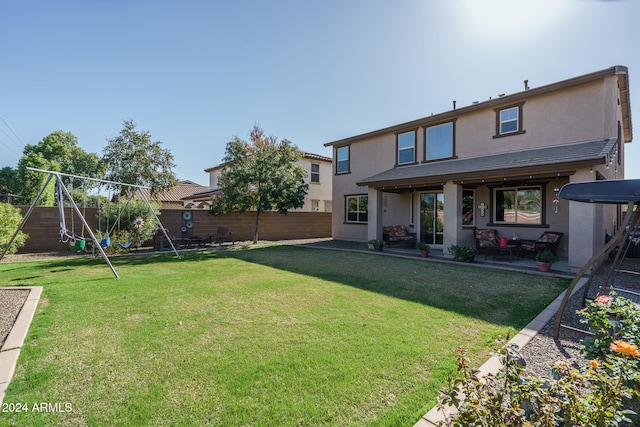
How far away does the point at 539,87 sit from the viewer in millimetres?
10359

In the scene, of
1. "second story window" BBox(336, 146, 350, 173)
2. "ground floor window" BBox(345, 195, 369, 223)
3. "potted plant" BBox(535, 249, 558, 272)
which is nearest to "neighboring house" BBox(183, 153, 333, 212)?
"second story window" BBox(336, 146, 350, 173)

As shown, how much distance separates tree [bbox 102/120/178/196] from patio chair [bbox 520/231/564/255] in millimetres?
20324

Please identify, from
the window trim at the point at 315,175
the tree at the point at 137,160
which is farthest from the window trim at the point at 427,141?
the tree at the point at 137,160

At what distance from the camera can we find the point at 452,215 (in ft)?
35.2

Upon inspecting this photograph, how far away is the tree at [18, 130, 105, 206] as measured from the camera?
2922cm

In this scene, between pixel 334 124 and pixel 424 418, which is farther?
pixel 334 124

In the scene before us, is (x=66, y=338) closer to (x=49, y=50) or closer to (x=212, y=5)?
(x=212, y=5)

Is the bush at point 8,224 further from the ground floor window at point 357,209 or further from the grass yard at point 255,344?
the ground floor window at point 357,209

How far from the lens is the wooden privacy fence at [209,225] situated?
11.9 metres

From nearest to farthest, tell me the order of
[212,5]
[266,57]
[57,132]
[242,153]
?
1. [212,5]
2. [266,57]
3. [242,153]
4. [57,132]

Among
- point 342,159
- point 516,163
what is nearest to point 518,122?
point 516,163

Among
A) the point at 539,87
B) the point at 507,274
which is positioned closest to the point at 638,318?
the point at 507,274

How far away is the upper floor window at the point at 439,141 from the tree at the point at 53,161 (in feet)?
97.9

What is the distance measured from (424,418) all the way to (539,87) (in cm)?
1208
